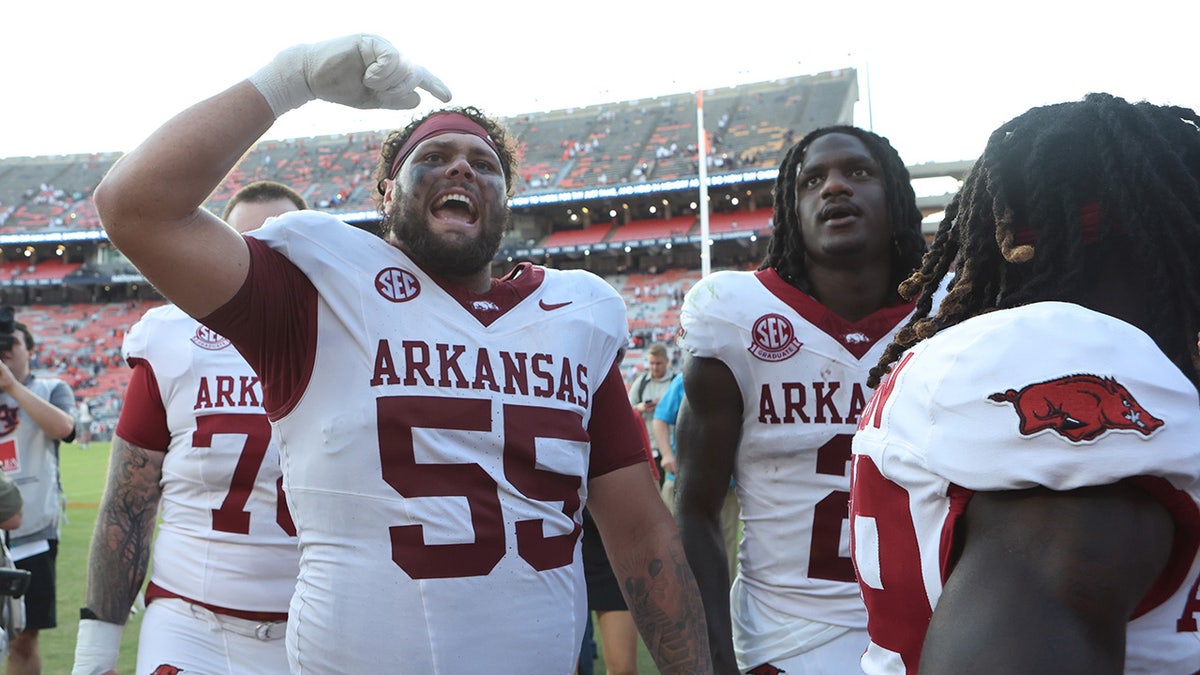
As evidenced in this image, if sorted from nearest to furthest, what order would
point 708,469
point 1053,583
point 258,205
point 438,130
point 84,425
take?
point 1053,583 < point 438,130 < point 708,469 < point 258,205 < point 84,425

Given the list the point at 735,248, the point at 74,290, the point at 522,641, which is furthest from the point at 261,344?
the point at 74,290

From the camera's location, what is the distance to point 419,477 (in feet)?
6.76

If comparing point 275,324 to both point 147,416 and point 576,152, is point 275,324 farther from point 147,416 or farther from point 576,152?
point 576,152

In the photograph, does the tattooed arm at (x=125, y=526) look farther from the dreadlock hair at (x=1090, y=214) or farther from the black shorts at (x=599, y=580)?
the dreadlock hair at (x=1090, y=214)

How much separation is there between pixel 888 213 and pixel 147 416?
2448 mm

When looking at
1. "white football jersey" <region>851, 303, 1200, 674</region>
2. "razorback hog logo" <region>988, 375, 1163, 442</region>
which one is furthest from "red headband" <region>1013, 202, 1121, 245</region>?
"razorback hog logo" <region>988, 375, 1163, 442</region>

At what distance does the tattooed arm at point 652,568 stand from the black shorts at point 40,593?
13.2 feet

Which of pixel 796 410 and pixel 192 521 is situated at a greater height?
pixel 796 410

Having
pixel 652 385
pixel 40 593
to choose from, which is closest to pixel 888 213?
pixel 40 593

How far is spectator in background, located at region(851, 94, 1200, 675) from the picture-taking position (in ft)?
3.09

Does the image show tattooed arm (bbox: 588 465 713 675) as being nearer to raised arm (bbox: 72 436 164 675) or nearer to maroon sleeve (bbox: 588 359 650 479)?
maroon sleeve (bbox: 588 359 650 479)

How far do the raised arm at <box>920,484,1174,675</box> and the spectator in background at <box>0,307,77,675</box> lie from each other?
17.6ft

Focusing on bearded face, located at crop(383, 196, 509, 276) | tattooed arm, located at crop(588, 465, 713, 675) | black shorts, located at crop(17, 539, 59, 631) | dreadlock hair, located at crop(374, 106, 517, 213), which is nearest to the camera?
bearded face, located at crop(383, 196, 509, 276)

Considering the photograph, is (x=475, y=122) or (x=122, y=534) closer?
(x=475, y=122)
